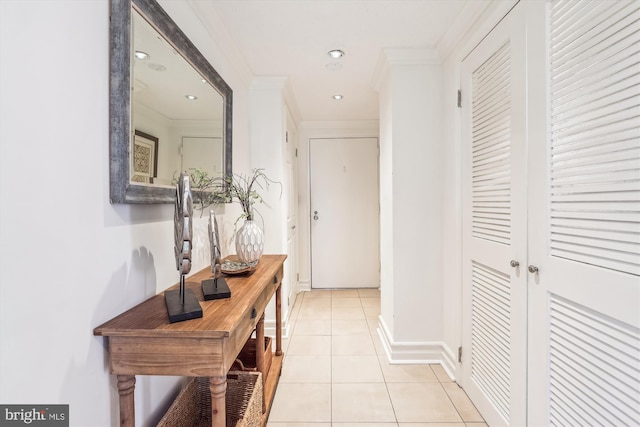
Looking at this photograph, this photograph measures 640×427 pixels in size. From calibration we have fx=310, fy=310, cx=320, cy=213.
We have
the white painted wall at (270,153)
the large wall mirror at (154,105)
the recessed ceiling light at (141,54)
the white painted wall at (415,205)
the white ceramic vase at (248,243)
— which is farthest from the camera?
the white painted wall at (270,153)

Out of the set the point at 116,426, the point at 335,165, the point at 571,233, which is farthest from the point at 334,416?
the point at 335,165

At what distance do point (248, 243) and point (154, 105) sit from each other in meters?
0.80

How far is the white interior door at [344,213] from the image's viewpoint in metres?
4.24

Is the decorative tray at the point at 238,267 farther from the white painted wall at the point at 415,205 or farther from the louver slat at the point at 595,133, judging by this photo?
the louver slat at the point at 595,133

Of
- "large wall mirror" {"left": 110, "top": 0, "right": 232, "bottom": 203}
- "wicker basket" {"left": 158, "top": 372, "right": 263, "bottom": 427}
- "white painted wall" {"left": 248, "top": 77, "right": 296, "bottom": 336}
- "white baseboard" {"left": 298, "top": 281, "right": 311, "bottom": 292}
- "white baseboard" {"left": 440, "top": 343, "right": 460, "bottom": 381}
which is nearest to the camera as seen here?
"large wall mirror" {"left": 110, "top": 0, "right": 232, "bottom": 203}

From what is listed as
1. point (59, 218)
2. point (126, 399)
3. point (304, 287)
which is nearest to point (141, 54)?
point (59, 218)

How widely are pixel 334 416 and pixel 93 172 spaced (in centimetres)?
167

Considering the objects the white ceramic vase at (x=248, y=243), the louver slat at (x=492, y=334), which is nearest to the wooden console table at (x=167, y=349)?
the white ceramic vase at (x=248, y=243)

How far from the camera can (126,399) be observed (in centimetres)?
96

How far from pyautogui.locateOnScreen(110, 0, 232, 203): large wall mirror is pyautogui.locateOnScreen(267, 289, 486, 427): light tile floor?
1.43m

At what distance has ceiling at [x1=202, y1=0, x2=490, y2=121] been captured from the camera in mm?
1744

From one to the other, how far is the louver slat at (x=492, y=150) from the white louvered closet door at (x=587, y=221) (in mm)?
215

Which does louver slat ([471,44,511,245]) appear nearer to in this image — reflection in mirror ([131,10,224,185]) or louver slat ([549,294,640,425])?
louver slat ([549,294,640,425])

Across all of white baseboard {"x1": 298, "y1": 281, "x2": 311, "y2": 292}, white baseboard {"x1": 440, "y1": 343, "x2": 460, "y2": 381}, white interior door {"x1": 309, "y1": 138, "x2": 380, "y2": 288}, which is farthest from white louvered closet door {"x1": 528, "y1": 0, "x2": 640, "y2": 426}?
Answer: white baseboard {"x1": 298, "y1": 281, "x2": 311, "y2": 292}
